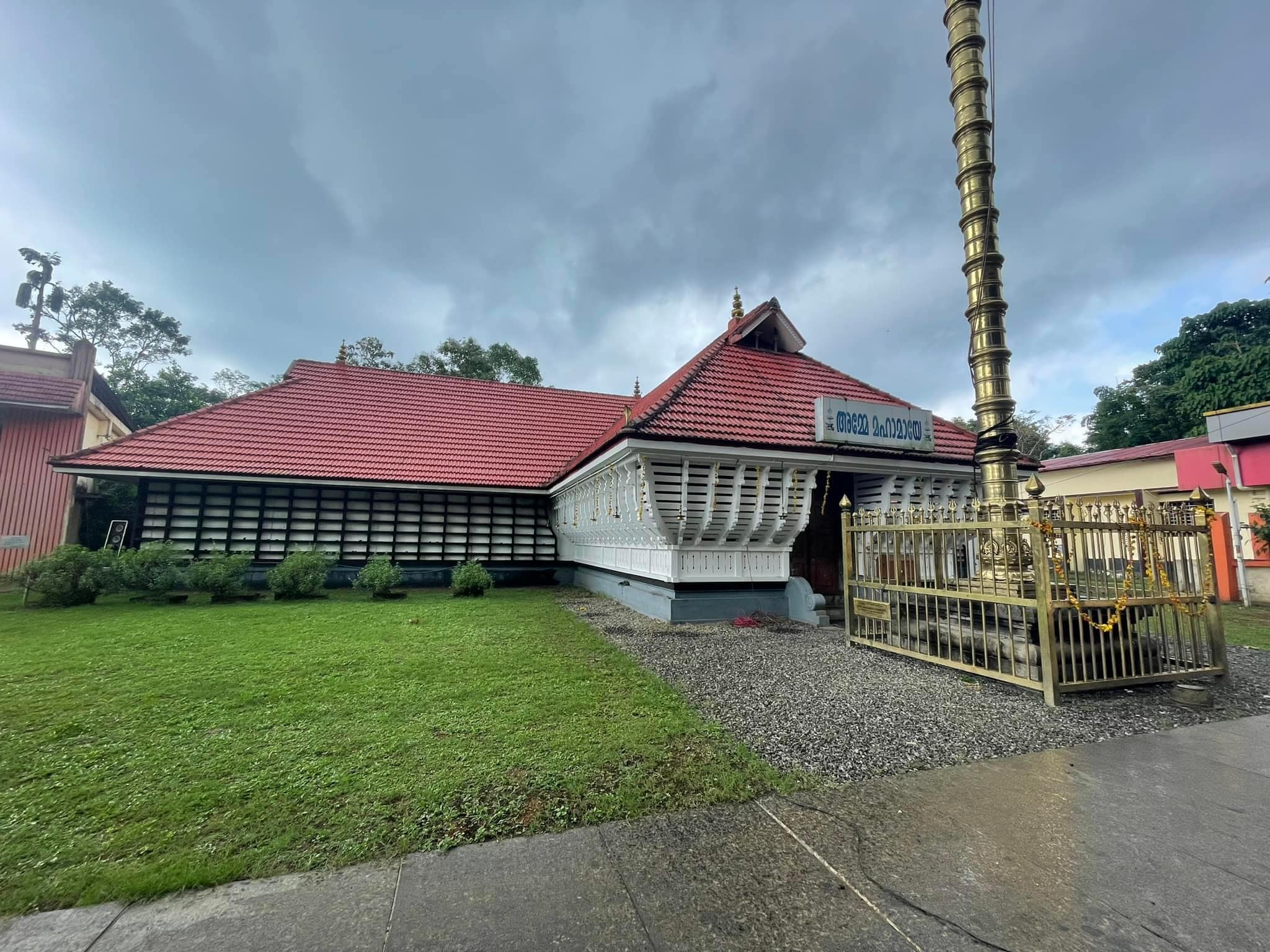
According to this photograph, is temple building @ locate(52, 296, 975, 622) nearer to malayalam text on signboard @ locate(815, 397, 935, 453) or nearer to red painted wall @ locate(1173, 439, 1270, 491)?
malayalam text on signboard @ locate(815, 397, 935, 453)

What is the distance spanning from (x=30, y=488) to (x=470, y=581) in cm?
1222

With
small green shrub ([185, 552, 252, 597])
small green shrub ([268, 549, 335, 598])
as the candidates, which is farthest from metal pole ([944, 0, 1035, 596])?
small green shrub ([185, 552, 252, 597])

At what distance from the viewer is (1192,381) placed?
23672 millimetres

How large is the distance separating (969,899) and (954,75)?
7931 millimetres

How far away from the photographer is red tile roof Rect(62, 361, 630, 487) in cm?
1095

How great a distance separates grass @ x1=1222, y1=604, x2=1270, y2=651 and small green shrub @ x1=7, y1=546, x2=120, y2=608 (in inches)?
635

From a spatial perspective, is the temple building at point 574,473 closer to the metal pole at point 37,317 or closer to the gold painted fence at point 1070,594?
the gold painted fence at point 1070,594

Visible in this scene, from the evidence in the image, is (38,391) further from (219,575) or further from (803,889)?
(803,889)

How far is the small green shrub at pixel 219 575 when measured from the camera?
29.6 feet

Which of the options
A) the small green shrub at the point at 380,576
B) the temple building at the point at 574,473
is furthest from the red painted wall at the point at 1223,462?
the small green shrub at the point at 380,576

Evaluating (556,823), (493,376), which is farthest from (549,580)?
(493,376)

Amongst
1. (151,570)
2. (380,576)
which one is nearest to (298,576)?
(380,576)

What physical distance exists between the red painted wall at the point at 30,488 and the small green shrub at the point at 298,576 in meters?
8.31

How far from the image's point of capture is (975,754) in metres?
3.28
